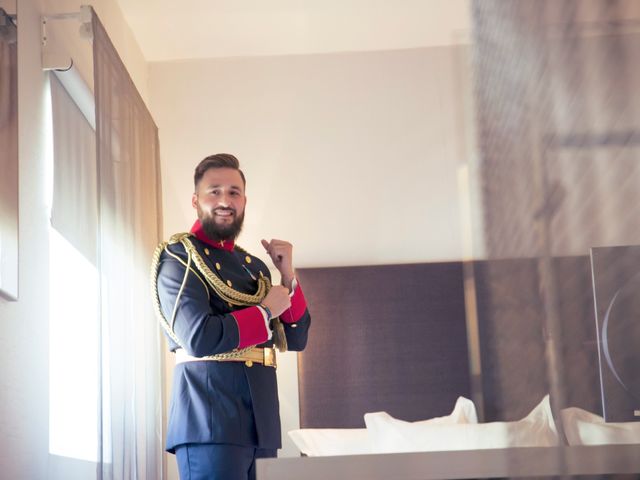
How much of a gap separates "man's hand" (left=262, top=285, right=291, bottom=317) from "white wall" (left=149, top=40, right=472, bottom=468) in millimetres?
1901

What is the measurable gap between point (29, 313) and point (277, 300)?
689 mm

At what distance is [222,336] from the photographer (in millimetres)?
2201

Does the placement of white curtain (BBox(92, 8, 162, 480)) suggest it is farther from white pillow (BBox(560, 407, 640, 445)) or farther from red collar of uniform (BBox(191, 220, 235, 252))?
white pillow (BBox(560, 407, 640, 445))

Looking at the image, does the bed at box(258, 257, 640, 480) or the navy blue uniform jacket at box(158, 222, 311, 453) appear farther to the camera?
the navy blue uniform jacket at box(158, 222, 311, 453)

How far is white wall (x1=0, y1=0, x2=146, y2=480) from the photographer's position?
7.66ft

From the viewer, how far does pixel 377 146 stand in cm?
433

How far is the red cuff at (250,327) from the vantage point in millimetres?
2213

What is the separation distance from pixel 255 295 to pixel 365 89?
2.17 meters

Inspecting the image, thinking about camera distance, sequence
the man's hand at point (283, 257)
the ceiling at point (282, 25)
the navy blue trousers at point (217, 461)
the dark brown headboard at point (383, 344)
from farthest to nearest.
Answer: the dark brown headboard at point (383, 344) < the ceiling at point (282, 25) < the man's hand at point (283, 257) < the navy blue trousers at point (217, 461)

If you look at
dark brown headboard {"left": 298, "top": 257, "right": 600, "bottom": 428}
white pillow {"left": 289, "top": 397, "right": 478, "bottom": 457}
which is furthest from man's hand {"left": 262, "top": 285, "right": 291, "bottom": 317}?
dark brown headboard {"left": 298, "top": 257, "right": 600, "bottom": 428}

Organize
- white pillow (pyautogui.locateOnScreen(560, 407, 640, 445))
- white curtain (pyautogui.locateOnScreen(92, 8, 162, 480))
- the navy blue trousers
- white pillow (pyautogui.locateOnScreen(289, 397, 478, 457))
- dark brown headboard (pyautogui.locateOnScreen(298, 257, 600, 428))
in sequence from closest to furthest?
white pillow (pyautogui.locateOnScreen(560, 407, 640, 445))
the navy blue trousers
white curtain (pyautogui.locateOnScreen(92, 8, 162, 480))
white pillow (pyautogui.locateOnScreen(289, 397, 478, 457))
dark brown headboard (pyautogui.locateOnScreen(298, 257, 600, 428))

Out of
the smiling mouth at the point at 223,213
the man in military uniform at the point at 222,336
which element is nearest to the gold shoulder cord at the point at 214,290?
the man in military uniform at the point at 222,336

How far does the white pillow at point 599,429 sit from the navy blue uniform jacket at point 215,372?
1.99 metres

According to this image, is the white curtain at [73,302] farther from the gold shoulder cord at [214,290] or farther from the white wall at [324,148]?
the white wall at [324,148]
